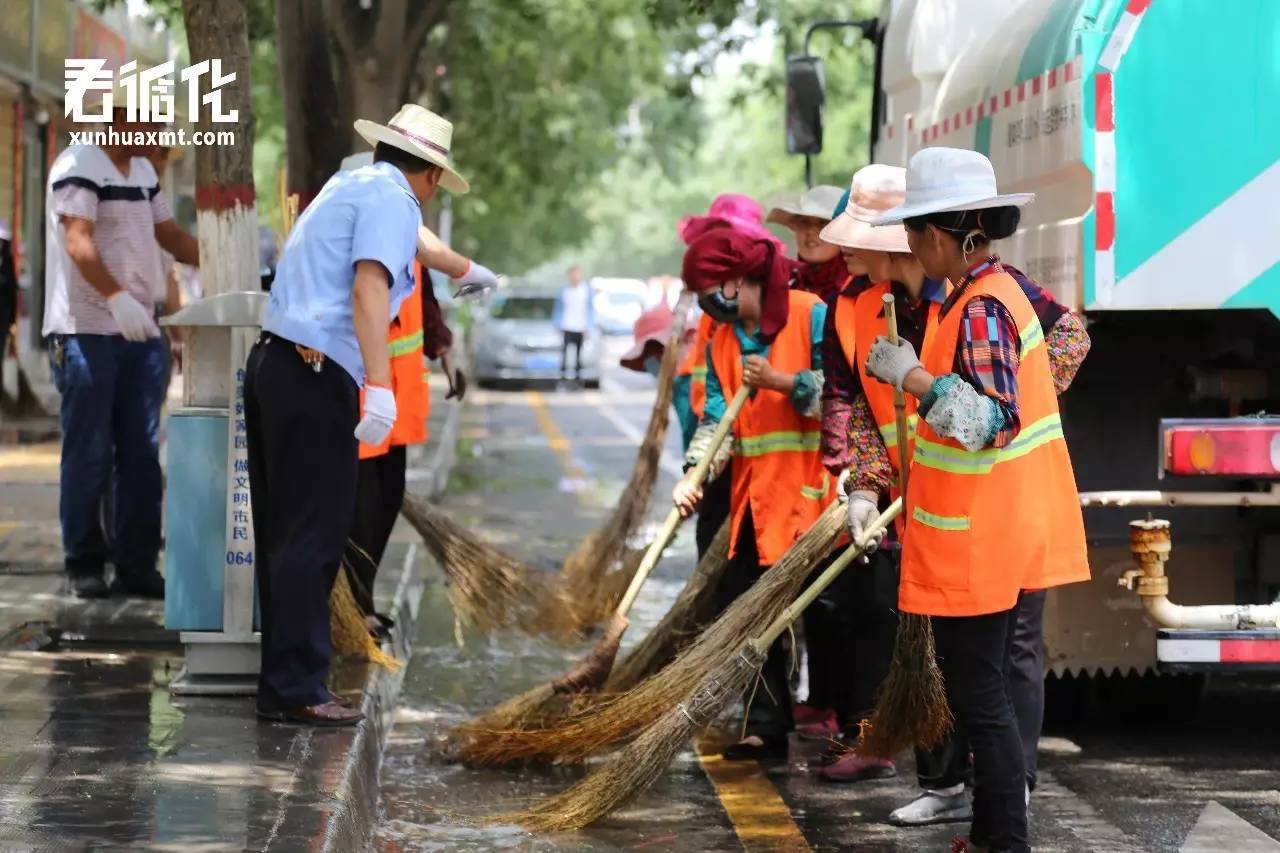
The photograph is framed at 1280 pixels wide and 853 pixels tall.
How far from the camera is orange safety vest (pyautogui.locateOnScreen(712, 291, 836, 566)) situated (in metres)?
6.50

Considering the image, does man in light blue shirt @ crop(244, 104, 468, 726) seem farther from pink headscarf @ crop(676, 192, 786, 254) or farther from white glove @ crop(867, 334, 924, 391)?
white glove @ crop(867, 334, 924, 391)

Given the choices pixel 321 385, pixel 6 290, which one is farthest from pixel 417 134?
pixel 6 290

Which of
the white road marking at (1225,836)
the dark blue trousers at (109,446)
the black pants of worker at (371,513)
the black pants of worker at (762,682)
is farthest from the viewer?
the dark blue trousers at (109,446)

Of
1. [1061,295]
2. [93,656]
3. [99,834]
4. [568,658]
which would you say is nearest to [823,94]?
[568,658]

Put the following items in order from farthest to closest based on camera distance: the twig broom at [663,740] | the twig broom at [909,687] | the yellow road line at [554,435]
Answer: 1. the yellow road line at [554,435]
2. the twig broom at [663,740]
3. the twig broom at [909,687]

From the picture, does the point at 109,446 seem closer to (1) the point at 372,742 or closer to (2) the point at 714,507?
(1) the point at 372,742

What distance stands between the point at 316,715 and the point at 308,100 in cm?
902

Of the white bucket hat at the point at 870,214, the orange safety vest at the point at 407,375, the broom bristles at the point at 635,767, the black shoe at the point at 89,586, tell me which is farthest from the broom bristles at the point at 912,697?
the black shoe at the point at 89,586

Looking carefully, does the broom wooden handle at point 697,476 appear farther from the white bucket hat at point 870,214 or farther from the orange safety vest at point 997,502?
the orange safety vest at point 997,502

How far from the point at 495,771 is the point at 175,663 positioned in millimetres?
1256

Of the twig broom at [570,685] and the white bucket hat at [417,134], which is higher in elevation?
the white bucket hat at [417,134]

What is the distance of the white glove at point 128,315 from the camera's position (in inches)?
304

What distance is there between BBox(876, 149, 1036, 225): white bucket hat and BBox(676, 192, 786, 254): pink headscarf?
175 centimetres

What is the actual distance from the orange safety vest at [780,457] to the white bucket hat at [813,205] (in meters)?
0.34
